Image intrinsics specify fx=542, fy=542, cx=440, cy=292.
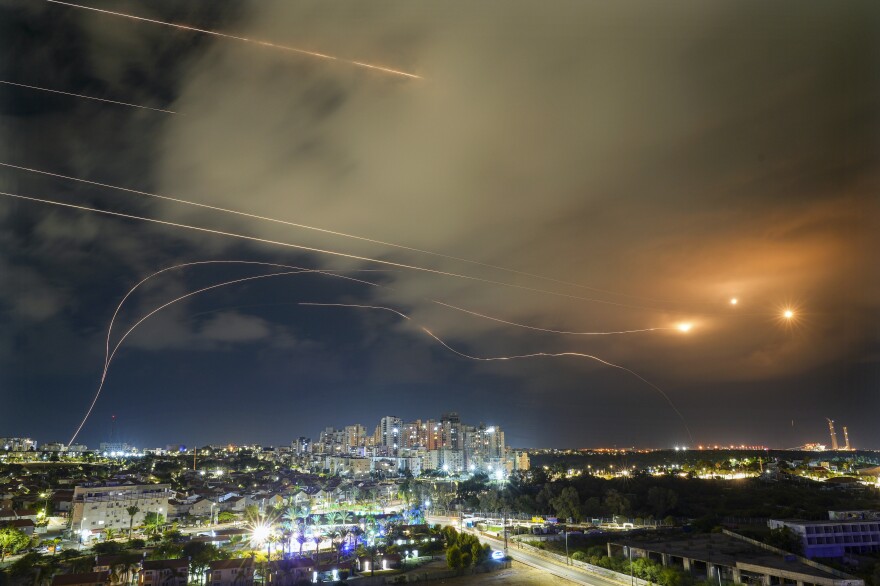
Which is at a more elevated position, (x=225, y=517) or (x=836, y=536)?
(x=836, y=536)

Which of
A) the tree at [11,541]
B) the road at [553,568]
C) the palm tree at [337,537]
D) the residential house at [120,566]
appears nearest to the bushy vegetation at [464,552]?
the road at [553,568]

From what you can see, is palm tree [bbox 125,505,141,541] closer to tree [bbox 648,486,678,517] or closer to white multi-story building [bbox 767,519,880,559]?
tree [bbox 648,486,678,517]

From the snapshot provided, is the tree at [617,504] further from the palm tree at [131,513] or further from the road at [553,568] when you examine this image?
the palm tree at [131,513]

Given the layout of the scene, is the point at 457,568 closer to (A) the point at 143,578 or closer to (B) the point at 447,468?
(A) the point at 143,578

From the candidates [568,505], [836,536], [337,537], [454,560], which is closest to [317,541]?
[337,537]

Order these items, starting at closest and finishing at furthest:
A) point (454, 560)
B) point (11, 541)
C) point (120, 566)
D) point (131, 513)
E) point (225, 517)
→ point (120, 566), point (454, 560), point (11, 541), point (131, 513), point (225, 517)

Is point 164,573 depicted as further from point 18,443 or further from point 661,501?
point 18,443
